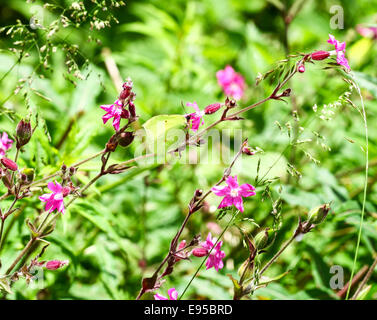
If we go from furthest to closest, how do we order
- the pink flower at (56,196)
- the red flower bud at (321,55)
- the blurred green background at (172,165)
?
the blurred green background at (172,165) → the red flower bud at (321,55) → the pink flower at (56,196)

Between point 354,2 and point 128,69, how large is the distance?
6.00 feet

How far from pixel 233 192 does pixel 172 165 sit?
42.5 inches

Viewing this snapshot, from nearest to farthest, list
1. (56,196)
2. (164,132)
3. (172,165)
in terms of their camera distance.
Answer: (56,196), (164,132), (172,165)

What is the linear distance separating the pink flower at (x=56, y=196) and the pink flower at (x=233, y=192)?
0.34 m

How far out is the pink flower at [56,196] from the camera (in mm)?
1058

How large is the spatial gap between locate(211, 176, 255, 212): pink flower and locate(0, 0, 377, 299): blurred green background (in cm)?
11

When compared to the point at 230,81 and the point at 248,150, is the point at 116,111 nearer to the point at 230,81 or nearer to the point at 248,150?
the point at 248,150

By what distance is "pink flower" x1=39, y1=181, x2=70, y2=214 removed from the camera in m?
1.06

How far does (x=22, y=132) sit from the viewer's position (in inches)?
45.7

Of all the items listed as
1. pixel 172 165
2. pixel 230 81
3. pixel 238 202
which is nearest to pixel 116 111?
pixel 238 202

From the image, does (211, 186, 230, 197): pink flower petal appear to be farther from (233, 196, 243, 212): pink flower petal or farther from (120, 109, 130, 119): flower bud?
(120, 109, 130, 119): flower bud

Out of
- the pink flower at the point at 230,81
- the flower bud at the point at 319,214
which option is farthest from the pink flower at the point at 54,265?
the pink flower at the point at 230,81

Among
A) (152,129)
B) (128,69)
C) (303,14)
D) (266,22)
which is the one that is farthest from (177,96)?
(266,22)

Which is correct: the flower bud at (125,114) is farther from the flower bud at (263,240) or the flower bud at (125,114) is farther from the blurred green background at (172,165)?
the flower bud at (263,240)
